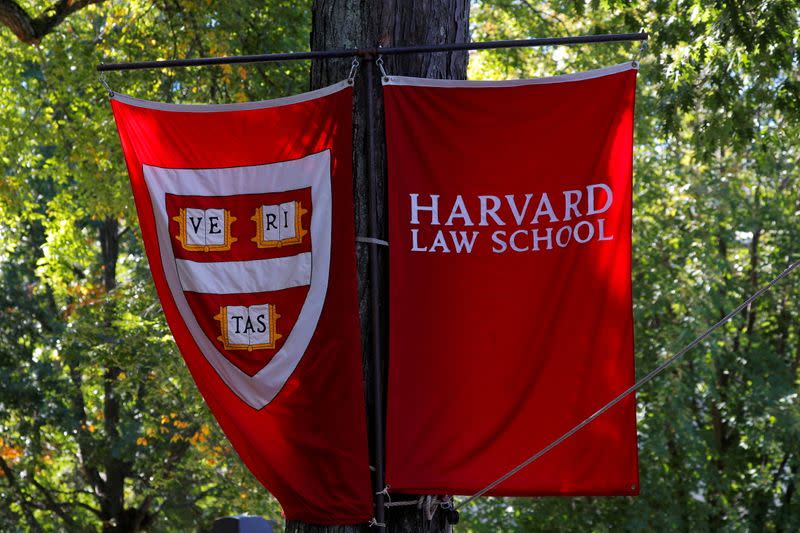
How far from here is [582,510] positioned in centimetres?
1636

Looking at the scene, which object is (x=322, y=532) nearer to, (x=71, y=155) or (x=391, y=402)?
(x=391, y=402)

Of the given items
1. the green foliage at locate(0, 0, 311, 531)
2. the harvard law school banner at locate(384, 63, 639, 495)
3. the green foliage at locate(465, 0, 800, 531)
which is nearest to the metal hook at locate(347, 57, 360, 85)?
the harvard law school banner at locate(384, 63, 639, 495)

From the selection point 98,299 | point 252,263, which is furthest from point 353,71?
point 98,299

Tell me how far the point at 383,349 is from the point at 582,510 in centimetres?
1290

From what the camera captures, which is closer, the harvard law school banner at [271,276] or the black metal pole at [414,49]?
the black metal pole at [414,49]

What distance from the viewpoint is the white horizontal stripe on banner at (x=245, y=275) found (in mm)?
4137

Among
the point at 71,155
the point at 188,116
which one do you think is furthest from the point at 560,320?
the point at 71,155

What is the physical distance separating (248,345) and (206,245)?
43 cm

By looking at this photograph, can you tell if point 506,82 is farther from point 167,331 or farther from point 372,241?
point 167,331

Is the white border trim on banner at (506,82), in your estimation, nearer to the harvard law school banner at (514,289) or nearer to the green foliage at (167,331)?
the harvard law school banner at (514,289)

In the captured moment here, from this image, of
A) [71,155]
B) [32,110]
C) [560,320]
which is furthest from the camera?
[32,110]

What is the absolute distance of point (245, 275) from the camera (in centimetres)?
418

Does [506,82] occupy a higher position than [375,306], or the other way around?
[506,82]

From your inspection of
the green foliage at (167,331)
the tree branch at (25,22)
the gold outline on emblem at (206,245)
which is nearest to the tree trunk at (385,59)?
the gold outline on emblem at (206,245)
